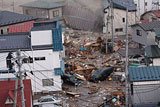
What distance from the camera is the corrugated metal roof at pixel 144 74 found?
18.2m

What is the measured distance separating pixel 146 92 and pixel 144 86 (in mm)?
307

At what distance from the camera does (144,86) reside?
1823cm

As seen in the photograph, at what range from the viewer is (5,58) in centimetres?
2278

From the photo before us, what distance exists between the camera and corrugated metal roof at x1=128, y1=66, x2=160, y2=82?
18.2 m

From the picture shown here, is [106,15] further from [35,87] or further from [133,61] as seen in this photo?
[35,87]

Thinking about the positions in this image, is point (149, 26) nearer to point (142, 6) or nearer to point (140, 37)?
point (140, 37)

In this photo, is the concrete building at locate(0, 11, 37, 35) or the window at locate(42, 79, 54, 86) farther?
the concrete building at locate(0, 11, 37, 35)

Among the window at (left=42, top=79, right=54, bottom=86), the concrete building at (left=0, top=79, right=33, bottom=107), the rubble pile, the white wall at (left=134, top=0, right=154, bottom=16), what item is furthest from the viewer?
the white wall at (left=134, top=0, right=154, bottom=16)

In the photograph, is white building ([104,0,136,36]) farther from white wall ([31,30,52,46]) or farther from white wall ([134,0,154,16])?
white wall ([31,30,52,46])

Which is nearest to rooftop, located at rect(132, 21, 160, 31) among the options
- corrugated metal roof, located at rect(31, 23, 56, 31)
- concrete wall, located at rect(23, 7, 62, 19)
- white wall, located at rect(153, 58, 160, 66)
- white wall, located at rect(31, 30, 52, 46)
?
white wall, located at rect(153, 58, 160, 66)

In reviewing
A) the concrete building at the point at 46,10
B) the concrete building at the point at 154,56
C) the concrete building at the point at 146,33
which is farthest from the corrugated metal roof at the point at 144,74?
the concrete building at the point at 46,10

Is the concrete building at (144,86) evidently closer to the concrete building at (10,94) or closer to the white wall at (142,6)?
the concrete building at (10,94)

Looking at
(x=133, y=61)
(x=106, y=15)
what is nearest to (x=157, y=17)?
(x=106, y=15)

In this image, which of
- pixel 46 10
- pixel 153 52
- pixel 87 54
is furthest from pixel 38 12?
pixel 153 52
